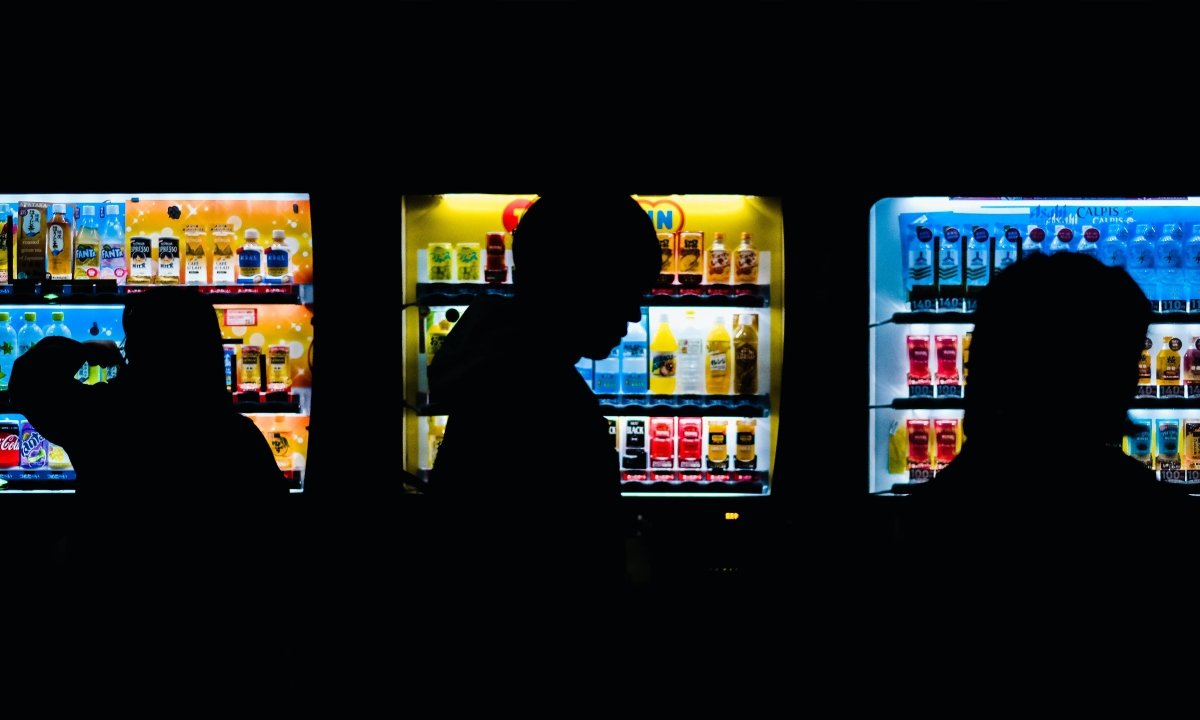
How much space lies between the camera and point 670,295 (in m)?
2.57

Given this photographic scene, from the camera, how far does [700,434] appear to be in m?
2.92

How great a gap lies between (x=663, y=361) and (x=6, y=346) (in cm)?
247

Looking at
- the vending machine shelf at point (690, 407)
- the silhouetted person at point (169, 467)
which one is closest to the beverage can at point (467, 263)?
the vending machine shelf at point (690, 407)

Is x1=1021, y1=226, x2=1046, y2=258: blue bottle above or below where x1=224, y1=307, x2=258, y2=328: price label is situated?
above

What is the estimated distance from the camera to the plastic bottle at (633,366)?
2.94 metres

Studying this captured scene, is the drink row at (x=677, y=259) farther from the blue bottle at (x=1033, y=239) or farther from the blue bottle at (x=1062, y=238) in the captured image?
the blue bottle at (x=1062, y=238)

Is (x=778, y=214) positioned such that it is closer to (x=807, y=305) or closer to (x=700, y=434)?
(x=807, y=305)

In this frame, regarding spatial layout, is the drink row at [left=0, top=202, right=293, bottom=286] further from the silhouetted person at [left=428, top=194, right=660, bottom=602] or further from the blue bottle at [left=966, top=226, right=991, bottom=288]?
the blue bottle at [left=966, top=226, right=991, bottom=288]

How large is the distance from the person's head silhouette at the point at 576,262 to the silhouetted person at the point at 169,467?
953mm

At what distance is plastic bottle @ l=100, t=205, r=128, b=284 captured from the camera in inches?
115

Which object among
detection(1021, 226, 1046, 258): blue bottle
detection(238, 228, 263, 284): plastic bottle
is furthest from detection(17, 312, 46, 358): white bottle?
detection(1021, 226, 1046, 258): blue bottle

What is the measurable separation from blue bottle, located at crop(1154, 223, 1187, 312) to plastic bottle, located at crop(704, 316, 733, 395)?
60.9 inches

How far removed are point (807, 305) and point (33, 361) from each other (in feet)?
6.83
